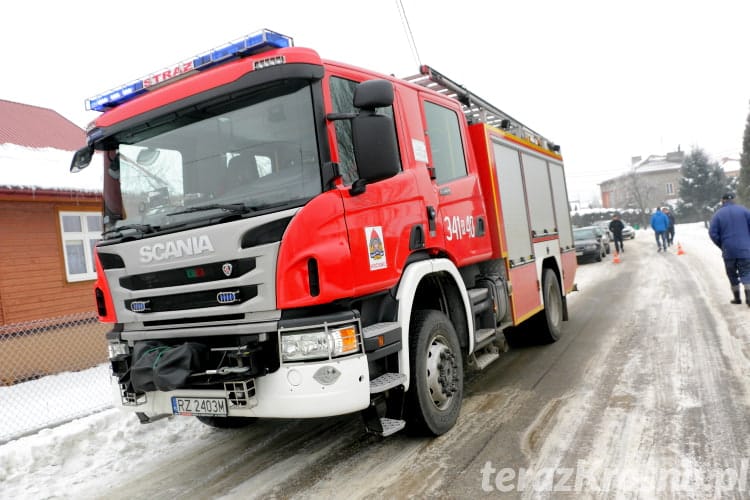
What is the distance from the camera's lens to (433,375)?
4.26 metres

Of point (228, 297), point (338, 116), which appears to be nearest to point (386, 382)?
point (228, 297)

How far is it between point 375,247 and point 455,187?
62.5 inches

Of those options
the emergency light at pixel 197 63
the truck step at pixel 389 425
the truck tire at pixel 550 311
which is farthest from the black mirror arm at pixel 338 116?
the truck tire at pixel 550 311

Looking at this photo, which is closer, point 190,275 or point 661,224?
point 190,275

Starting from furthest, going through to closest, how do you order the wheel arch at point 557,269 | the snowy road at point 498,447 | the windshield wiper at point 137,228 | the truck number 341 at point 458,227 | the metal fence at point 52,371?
the wheel arch at point 557,269, the metal fence at point 52,371, the truck number 341 at point 458,227, the windshield wiper at point 137,228, the snowy road at point 498,447

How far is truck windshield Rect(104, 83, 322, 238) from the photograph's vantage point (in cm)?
355

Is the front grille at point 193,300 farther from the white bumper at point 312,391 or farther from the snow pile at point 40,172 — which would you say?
the snow pile at point 40,172

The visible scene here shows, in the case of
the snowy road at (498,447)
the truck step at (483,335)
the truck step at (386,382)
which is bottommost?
the snowy road at (498,447)

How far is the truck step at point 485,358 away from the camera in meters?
5.23

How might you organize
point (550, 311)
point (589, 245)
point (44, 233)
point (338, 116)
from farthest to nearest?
point (589, 245) → point (44, 233) → point (550, 311) → point (338, 116)

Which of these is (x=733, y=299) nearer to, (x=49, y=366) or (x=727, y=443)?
(x=727, y=443)

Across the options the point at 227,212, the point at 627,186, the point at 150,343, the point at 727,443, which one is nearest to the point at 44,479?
the point at 150,343

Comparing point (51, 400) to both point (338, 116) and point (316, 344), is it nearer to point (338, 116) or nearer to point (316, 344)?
point (316, 344)

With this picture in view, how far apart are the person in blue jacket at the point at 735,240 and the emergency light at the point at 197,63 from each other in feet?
25.5
